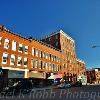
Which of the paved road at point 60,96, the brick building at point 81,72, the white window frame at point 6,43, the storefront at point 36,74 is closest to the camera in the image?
the paved road at point 60,96

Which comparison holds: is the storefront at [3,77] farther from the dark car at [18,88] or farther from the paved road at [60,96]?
the paved road at [60,96]

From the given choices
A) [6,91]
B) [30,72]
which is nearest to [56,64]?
[30,72]

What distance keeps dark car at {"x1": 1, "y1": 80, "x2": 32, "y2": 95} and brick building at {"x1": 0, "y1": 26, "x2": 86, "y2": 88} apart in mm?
11942

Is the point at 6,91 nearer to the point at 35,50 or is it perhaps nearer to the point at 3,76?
the point at 3,76

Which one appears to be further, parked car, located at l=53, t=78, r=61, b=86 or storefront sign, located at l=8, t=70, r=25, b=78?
parked car, located at l=53, t=78, r=61, b=86

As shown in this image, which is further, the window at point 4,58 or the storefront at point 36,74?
the storefront at point 36,74

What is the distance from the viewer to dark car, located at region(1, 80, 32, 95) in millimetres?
23594

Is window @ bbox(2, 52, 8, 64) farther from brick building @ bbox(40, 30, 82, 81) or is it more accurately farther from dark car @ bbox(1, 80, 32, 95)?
brick building @ bbox(40, 30, 82, 81)

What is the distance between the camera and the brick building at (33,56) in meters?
37.3

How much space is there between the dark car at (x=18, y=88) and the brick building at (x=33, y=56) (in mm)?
11942

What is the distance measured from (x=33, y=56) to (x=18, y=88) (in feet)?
71.4

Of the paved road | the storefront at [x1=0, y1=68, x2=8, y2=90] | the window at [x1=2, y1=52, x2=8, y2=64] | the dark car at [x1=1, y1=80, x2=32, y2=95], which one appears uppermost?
the window at [x1=2, y1=52, x2=8, y2=64]

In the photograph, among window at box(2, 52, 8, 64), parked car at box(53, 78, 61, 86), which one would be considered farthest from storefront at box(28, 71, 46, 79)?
window at box(2, 52, 8, 64)

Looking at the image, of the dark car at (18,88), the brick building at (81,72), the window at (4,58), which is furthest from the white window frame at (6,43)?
the brick building at (81,72)
